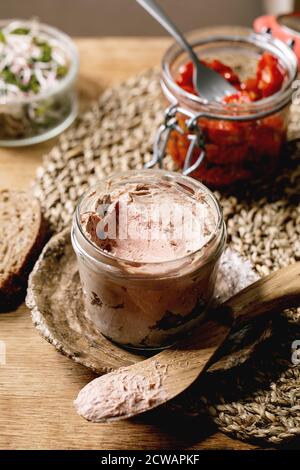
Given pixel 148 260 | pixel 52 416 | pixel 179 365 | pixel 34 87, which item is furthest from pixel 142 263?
pixel 34 87

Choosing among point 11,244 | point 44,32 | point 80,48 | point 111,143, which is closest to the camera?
point 11,244

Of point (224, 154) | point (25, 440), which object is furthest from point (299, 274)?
point (25, 440)

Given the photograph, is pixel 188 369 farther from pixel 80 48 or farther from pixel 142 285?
pixel 80 48

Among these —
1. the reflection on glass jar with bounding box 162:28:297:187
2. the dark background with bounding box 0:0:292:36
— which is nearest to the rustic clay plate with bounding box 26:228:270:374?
the reflection on glass jar with bounding box 162:28:297:187

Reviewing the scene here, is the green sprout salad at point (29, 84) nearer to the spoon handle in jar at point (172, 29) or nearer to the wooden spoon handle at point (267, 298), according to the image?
the spoon handle in jar at point (172, 29)

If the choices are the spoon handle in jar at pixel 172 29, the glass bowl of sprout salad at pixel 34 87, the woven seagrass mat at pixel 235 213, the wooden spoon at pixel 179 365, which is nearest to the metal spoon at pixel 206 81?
the spoon handle in jar at pixel 172 29

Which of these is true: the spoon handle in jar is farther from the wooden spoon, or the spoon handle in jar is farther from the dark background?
the dark background

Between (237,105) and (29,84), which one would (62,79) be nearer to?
(29,84)
